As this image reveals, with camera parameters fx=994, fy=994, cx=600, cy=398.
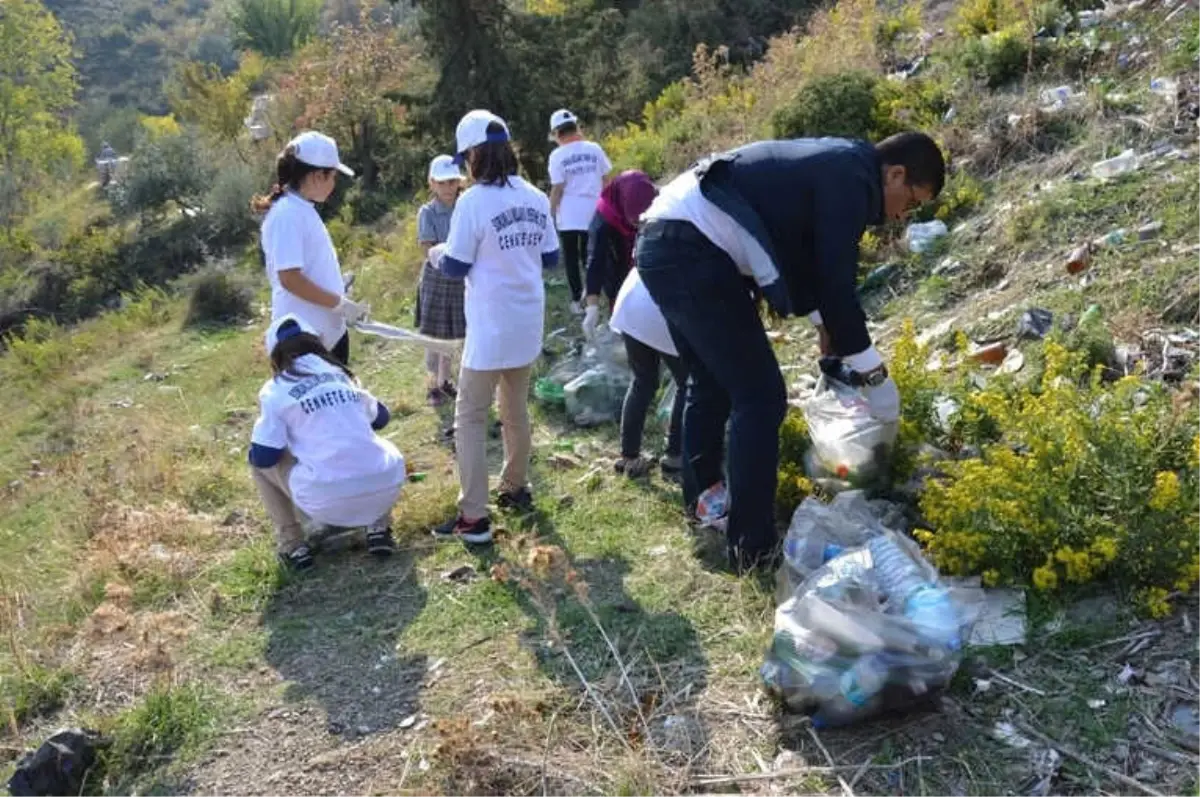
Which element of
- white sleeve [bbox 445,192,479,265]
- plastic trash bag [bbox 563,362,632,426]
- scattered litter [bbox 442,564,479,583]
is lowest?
plastic trash bag [bbox 563,362,632,426]

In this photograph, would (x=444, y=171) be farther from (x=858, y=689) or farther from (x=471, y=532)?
(x=858, y=689)

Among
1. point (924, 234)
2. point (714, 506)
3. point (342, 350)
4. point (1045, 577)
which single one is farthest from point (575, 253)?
point (1045, 577)

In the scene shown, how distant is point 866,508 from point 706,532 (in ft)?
2.23

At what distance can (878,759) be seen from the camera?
2.47m

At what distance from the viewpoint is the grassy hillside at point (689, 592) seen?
8.43ft

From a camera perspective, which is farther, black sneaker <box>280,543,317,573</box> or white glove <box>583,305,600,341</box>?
white glove <box>583,305,600,341</box>

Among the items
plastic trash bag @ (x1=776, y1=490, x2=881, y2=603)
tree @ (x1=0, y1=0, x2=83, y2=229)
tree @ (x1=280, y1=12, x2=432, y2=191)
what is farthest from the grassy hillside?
tree @ (x1=0, y1=0, x2=83, y2=229)

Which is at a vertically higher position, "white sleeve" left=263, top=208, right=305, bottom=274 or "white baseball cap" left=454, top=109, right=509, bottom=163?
"white baseball cap" left=454, top=109, right=509, bottom=163

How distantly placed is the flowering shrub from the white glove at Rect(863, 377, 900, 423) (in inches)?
10.7

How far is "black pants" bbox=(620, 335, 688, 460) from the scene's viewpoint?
4316mm

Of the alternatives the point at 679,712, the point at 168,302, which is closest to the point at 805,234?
the point at 679,712

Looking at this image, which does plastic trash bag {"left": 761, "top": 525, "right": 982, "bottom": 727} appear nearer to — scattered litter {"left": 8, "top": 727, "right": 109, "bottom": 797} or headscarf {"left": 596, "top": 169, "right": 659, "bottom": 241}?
scattered litter {"left": 8, "top": 727, "right": 109, "bottom": 797}

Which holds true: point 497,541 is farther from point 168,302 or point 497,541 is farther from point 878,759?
point 168,302

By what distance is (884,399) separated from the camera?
3.24 metres
